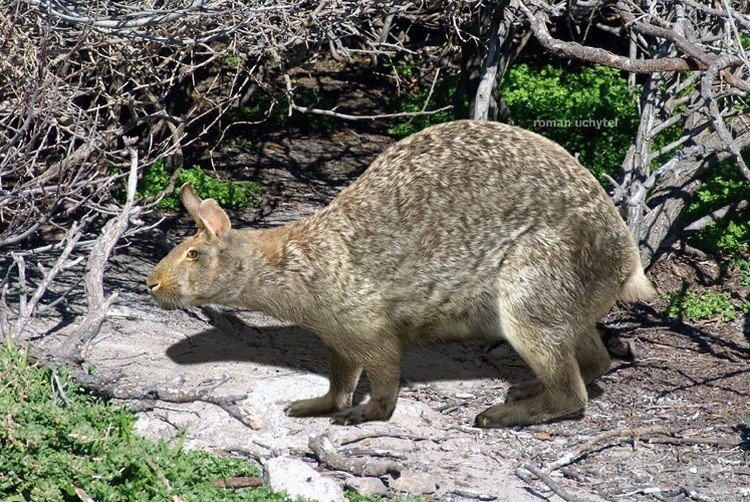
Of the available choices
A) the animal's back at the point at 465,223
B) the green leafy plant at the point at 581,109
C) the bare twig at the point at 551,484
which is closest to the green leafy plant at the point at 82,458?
the bare twig at the point at 551,484

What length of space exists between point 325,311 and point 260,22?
2213 mm

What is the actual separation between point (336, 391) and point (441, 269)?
1006 mm

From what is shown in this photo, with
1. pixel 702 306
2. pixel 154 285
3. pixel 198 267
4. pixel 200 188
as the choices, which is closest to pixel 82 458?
pixel 154 285

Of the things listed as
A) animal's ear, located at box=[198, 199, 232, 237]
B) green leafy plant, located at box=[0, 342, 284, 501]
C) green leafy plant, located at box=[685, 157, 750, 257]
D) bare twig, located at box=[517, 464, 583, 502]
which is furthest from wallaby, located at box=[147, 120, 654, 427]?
green leafy plant, located at box=[685, 157, 750, 257]

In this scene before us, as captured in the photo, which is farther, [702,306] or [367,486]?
[702,306]

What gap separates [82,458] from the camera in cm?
594

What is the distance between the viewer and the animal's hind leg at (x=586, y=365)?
7.52m

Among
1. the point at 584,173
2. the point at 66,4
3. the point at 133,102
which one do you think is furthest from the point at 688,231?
the point at 66,4

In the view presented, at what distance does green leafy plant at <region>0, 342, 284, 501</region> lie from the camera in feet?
19.2

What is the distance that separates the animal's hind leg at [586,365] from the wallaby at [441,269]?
0.65 feet

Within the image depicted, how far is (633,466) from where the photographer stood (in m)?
6.87

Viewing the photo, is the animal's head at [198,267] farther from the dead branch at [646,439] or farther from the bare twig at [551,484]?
the dead branch at [646,439]

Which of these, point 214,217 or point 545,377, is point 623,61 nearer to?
point 545,377

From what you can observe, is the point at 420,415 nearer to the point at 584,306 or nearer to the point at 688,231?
the point at 584,306
